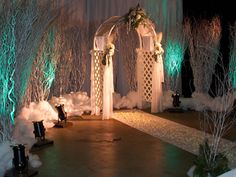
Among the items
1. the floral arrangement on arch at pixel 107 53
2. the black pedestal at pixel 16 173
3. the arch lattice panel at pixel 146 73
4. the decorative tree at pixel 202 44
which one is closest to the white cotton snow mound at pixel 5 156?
the black pedestal at pixel 16 173

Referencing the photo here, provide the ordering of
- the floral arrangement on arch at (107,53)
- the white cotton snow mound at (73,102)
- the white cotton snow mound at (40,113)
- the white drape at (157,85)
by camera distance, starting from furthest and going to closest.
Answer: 1. the white drape at (157,85)
2. the white cotton snow mound at (73,102)
3. the floral arrangement on arch at (107,53)
4. the white cotton snow mound at (40,113)

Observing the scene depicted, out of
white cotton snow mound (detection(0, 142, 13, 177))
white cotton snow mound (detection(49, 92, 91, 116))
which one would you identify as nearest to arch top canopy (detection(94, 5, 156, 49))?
white cotton snow mound (detection(49, 92, 91, 116))

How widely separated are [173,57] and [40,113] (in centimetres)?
396

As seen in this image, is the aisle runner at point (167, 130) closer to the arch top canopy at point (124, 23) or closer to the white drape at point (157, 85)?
the white drape at point (157, 85)

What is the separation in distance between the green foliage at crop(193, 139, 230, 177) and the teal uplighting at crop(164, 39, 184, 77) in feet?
19.1

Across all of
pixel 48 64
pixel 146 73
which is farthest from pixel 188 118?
pixel 48 64

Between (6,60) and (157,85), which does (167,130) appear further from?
(6,60)

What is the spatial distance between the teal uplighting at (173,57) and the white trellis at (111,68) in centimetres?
95

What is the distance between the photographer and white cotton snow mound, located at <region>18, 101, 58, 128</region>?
21.1 ft

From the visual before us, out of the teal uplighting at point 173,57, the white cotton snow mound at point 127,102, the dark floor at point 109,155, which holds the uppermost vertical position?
the teal uplighting at point 173,57

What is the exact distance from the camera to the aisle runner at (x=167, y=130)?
18.7 feet

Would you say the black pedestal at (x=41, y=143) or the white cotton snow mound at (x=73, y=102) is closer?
the black pedestal at (x=41, y=143)

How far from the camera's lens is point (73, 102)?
8570 millimetres

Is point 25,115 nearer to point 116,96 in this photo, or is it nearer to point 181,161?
point 181,161
